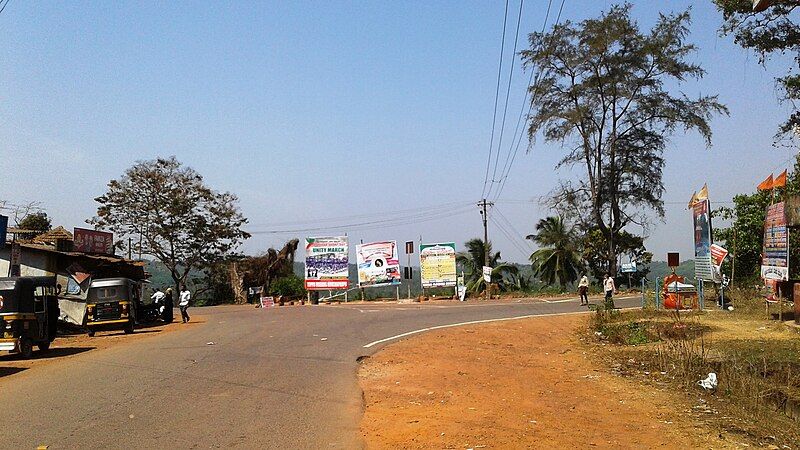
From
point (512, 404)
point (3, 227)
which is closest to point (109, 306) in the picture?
point (3, 227)

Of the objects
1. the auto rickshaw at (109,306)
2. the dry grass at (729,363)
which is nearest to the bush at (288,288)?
the auto rickshaw at (109,306)

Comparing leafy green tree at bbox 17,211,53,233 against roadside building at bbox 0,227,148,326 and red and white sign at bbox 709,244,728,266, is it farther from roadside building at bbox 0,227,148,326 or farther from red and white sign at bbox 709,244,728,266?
red and white sign at bbox 709,244,728,266

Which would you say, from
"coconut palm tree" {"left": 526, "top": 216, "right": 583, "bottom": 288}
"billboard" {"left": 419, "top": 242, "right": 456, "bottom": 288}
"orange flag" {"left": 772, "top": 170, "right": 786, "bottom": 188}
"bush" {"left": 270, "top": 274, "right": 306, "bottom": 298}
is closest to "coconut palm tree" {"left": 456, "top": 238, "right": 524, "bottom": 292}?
"coconut palm tree" {"left": 526, "top": 216, "right": 583, "bottom": 288}

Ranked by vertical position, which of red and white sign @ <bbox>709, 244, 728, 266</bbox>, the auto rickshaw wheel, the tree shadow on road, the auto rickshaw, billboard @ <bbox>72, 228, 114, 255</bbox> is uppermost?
billboard @ <bbox>72, 228, 114, 255</bbox>

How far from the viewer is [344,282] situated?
162ft

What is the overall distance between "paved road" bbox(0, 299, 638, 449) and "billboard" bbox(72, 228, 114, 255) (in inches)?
668

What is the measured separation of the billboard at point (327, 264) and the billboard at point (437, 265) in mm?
5720

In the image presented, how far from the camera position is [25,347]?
17.7 m

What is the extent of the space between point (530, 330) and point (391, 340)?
478 cm

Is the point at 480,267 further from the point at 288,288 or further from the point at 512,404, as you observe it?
the point at 512,404

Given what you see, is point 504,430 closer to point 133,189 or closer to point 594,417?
point 594,417

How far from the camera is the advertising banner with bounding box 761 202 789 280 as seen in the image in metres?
19.5

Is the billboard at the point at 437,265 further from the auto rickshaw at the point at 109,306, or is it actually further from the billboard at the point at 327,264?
the auto rickshaw at the point at 109,306

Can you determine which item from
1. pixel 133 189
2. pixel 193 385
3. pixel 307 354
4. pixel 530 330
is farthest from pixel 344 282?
pixel 193 385
